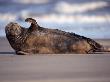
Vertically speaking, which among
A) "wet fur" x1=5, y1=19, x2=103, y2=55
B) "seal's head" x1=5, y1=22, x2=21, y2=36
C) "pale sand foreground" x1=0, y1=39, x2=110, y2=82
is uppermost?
"seal's head" x1=5, y1=22, x2=21, y2=36

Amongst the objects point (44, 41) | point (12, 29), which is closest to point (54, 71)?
point (44, 41)

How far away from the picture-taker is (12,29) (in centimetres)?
1160

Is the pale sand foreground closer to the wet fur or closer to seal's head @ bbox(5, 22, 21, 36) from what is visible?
the wet fur

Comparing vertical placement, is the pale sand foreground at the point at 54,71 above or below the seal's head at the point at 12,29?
below

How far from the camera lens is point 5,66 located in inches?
334

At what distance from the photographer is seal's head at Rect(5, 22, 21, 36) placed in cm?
1159

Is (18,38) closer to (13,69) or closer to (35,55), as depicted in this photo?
(35,55)

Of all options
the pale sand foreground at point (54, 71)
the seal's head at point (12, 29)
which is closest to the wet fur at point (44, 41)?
the seal's head at point (12, 29)

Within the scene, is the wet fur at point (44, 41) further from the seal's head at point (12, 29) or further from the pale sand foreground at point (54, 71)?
the pale sand foreground at point (54, 71)

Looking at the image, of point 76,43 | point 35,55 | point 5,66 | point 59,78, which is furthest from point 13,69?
point 76,43

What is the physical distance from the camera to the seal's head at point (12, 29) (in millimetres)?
11594

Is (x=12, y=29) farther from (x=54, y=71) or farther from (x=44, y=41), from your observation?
(x=54, y=71)

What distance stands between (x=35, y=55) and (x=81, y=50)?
4.48 ft

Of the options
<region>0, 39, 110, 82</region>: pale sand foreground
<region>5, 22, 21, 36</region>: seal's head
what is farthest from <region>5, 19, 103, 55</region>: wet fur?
<region>0, 39, 110, 82</region>: pale sand foreground
